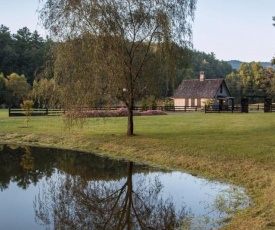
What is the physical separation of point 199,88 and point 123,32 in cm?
4147

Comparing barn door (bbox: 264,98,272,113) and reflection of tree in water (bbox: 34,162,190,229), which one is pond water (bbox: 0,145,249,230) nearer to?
reflection of tree in water (bbox: 34,162,190,229)

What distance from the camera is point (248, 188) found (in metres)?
11.5

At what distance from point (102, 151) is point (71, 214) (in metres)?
9.16

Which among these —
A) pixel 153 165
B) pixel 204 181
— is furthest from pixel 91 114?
pixel 204 181

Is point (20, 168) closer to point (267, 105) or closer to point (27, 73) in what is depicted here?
point (267, 105)

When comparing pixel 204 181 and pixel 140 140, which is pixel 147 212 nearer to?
pixel 204 181

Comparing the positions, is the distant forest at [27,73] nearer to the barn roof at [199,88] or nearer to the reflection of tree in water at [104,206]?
the barn roof at [199,88]

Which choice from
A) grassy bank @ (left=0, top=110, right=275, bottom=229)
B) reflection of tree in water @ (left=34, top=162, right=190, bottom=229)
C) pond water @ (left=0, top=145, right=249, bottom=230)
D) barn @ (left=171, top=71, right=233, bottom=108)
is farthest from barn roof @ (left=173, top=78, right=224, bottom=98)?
reflection of tree in water @ (left=34, top=162, right=190, bottom=229)

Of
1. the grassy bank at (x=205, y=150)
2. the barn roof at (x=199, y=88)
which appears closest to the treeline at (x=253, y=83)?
the barn roof at (x=199, y=88)

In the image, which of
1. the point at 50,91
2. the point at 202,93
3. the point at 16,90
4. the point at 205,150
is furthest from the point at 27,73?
the point at 205,150

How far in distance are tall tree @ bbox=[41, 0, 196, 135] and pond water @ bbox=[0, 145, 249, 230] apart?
4.58 meters

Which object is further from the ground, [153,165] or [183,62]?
[183,62]

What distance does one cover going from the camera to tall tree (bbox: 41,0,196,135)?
17156 mm

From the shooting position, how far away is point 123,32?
1812 centimetres
